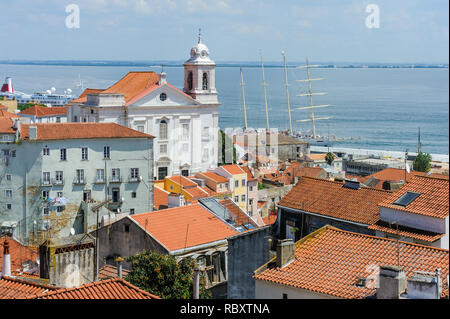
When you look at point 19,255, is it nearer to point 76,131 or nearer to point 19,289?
point 19,289

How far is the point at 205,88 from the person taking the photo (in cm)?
2138

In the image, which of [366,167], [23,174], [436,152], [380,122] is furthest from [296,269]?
[380,122]

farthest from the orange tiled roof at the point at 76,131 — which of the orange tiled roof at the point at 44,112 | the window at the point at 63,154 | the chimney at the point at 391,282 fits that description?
the orange tiled roof at the point at 44,112

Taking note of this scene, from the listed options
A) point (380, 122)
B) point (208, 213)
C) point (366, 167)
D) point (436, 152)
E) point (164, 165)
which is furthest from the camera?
point (380, 122)

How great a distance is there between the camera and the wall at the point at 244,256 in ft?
17.6

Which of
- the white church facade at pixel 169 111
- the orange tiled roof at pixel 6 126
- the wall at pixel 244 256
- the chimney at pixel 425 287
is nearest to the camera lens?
the chimney at pixel 425 287

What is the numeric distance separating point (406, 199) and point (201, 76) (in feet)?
53.6

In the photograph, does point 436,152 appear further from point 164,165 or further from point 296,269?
point 296,269

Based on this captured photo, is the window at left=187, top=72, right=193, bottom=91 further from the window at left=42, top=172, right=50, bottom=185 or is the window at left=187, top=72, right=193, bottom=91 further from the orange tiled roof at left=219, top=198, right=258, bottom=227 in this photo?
the orange tiled roof at left=219, top=198, right=258, bottom=227

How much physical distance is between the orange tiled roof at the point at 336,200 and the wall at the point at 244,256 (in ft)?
1.81

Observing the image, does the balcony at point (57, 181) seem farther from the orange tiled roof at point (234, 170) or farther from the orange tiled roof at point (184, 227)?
the orange tiled roof at point (184, 227)

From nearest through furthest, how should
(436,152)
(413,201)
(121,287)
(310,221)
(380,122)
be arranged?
(121,287) → (413,201) → (310,221) → (436,152) → (380,122)

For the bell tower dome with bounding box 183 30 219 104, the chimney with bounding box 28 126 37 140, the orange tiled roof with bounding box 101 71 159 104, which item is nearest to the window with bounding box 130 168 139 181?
the chimney with bounding box 28 126 37 140
